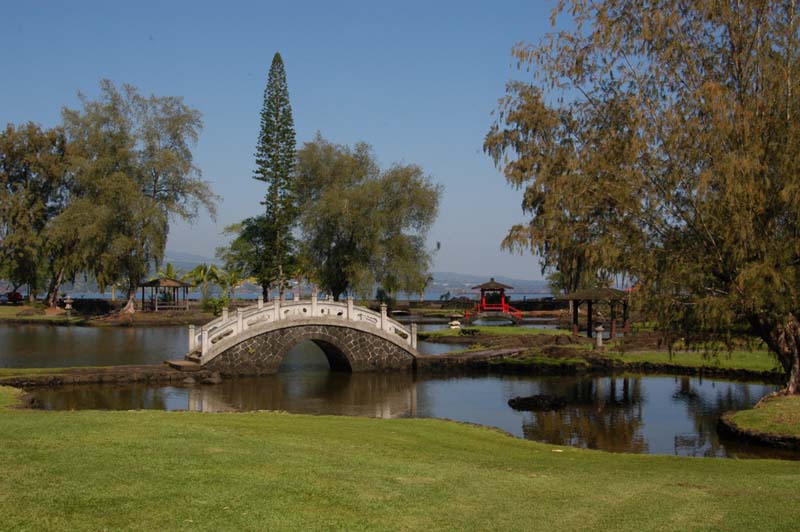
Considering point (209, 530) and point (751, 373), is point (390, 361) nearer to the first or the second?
point (751, 373)

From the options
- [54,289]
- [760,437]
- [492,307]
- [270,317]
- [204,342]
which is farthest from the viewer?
[54,289]

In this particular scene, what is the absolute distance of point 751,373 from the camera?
2648 cm

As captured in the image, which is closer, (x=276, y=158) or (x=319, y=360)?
(x=319, y=360)

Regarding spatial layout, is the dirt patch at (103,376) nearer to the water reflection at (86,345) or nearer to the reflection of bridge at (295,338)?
the reflection of bridge at (295,338)

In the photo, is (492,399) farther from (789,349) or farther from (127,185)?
(127,185)

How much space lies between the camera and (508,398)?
77.3 ft

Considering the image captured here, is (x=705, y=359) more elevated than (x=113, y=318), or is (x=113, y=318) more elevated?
(x=113, y=318)

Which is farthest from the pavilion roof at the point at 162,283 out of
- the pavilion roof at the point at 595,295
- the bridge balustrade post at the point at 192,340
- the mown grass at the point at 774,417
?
the mown grass at the point at 774,417

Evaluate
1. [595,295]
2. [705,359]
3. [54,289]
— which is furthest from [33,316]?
[705,359]

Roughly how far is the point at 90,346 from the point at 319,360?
1247 cm

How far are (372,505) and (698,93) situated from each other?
12.8 m

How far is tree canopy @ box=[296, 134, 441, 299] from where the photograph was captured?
5118cm

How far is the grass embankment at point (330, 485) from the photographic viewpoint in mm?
7434

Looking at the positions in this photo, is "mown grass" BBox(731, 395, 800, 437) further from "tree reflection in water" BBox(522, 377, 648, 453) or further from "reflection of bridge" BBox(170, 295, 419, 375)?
"reflection of bridge" BBox(170, 295, 419, 375)
